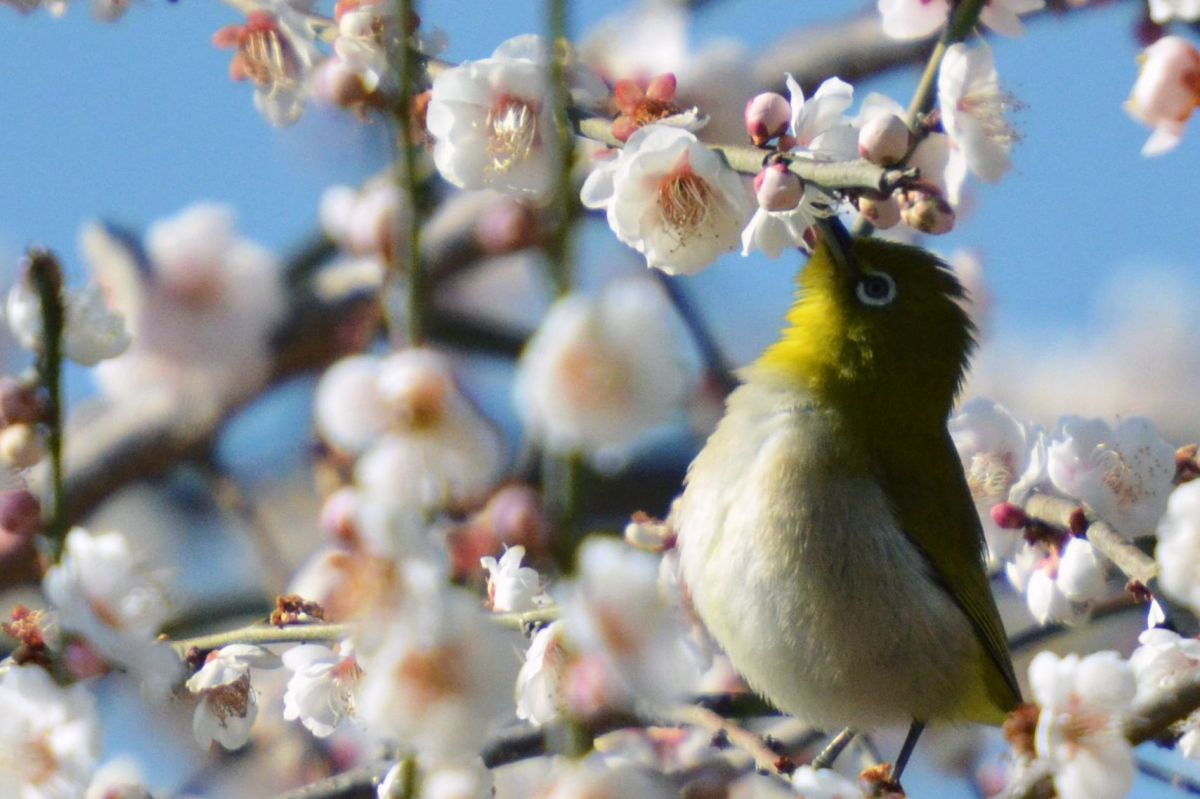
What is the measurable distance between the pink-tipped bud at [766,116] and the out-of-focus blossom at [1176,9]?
0.52 meters

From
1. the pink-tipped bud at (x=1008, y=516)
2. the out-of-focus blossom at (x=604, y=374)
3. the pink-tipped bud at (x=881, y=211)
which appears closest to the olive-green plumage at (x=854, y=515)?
the pink-tipped bud at (x=1008, y=516)

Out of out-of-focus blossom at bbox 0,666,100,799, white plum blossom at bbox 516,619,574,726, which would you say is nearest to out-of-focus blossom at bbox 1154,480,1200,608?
white plum blossom at bbox 516,619,574,726

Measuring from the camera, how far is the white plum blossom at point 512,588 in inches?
86.0

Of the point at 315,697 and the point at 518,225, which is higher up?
the point at 518,225

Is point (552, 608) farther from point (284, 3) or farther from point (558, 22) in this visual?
point (284, 3)

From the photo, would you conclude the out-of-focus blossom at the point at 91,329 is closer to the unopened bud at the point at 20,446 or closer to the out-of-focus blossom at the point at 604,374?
the unopened bud at the point at 20,446

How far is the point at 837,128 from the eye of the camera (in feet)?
7.20

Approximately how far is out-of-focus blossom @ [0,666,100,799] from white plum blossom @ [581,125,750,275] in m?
0.92

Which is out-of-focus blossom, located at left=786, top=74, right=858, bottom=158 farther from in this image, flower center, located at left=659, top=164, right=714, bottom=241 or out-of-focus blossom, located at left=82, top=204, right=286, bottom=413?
out-of-focus blossom, located at left=82, top=204, right=286, bottom=413

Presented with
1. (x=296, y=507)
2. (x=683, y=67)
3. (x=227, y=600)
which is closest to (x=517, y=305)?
(x=296, y=507)

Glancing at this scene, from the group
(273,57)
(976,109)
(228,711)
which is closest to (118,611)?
(228,711)

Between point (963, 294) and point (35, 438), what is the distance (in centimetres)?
225

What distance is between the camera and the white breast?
3.02 m

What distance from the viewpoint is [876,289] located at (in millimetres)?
3365
